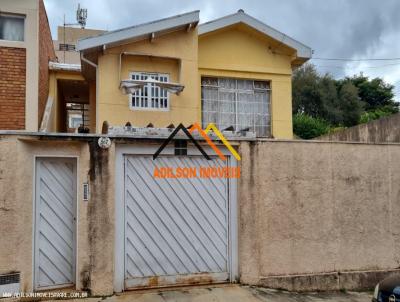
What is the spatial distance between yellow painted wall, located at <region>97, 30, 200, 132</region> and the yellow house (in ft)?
0.08

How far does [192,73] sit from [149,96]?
138cm

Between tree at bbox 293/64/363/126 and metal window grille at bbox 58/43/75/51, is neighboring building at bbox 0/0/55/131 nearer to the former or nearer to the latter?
metal window grille at bbox 58/43/75/51

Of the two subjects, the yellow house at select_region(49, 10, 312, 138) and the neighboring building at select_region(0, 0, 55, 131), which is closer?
the neighboring building at select_region(0, 0, 55, 131)

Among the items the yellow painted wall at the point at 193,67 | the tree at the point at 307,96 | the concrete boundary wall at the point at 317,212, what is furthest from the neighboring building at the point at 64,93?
the tree at the point at 307,96

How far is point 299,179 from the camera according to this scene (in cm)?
662

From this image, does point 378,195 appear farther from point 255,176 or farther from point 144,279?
point 144,279

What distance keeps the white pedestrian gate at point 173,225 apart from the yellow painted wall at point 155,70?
11.4 ft

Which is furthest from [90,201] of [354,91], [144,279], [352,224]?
[354,91]

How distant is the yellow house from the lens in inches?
360

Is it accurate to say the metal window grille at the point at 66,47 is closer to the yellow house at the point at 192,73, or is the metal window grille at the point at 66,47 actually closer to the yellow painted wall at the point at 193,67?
the yellow house at the point at 192,73

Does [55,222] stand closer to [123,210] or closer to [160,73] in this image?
[123,210]

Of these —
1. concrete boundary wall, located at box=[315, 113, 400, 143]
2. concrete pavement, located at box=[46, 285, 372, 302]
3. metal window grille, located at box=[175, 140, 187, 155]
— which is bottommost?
concrete pavement, located at box=[46, 285, 372, 302]

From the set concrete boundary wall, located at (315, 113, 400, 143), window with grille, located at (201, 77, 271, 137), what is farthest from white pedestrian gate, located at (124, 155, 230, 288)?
concrete boundary wall, located at (315, 113, 400, 143)

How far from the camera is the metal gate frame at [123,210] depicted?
5.70m
